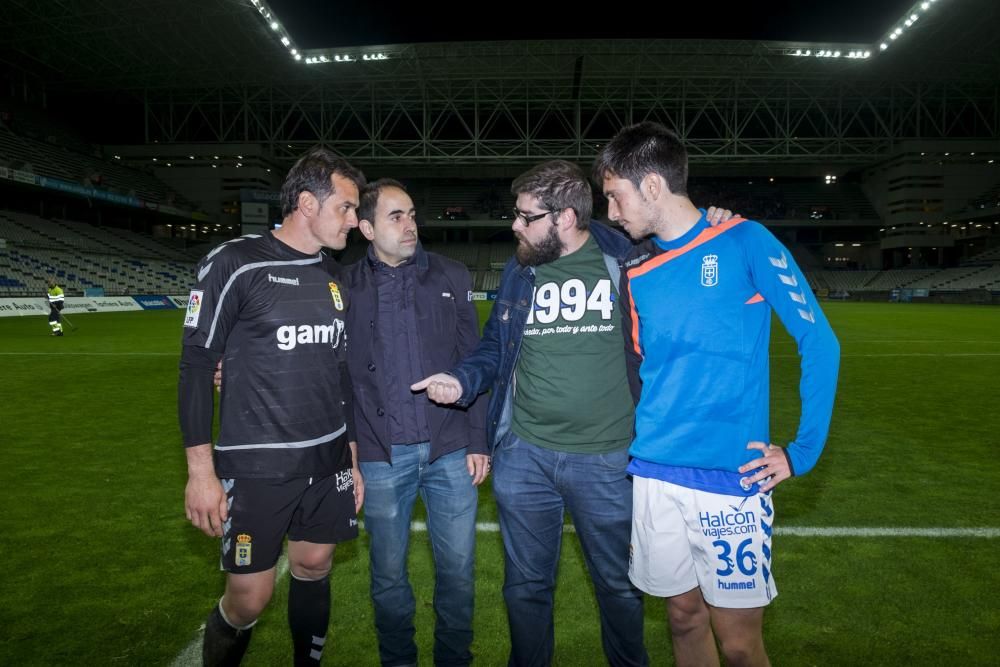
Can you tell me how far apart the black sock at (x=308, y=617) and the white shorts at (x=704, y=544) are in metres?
1.38

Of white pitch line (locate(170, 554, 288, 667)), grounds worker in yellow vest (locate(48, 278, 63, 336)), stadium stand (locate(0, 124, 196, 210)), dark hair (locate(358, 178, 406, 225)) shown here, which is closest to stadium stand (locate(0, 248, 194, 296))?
stadium stand (locate(0, 124, 196, 210))

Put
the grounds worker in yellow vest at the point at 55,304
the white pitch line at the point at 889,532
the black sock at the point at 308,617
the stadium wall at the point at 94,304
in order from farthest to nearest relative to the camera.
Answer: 1. the stadium wall at the point at 94,304
2. the grounds worker in yellow vest at the point at 55,304
3. the white pitch line at the point at 889,532
4. the black sock at the point at 308,617

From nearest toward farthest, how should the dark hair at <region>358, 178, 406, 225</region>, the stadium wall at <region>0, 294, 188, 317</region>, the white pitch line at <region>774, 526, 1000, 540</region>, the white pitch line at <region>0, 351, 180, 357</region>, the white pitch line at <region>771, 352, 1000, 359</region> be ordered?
the dark hair at <region>358, 178, 406, 225</region> → the white pitch line at <region>774, 526, 1000, 540</region> → the white pitch line at <region>771, 352, 1000, 359</region> → the white pitch line at <region>0, 351, 180, 357</region> → the stadium wall at <region>0, 294, 188, 317</region>

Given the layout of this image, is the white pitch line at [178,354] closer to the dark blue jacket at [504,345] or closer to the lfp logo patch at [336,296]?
the dark blue jacket at [504,345]

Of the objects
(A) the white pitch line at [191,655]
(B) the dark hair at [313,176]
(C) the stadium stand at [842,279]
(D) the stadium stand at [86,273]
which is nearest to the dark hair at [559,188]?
(B) the dark hair at [313,176]

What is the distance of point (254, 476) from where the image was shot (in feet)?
8.30

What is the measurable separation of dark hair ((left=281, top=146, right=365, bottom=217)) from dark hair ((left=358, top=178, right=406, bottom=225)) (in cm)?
19

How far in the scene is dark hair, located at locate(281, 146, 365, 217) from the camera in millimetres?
2695

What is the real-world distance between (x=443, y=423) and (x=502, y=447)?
303 mm

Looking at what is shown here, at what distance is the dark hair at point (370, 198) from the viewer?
2947 millimetres

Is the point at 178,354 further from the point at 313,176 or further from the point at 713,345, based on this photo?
the point at 713,345

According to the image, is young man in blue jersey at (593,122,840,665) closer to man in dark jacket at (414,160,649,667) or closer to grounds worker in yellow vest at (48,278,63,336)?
man in dark jacket at (414,160,649,667)

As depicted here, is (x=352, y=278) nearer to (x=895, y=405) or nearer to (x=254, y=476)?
(x=254, y=476)

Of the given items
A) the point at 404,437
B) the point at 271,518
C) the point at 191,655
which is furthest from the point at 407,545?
the point at 191,655
